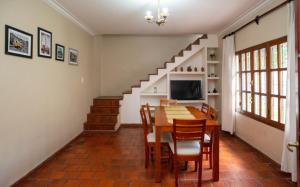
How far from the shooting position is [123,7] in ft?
12.8

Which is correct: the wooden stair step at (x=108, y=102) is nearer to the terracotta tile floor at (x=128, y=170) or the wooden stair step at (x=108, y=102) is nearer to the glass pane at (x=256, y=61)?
the terracotta tile floor at (x=128, y=170)

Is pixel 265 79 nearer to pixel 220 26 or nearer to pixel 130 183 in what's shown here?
pixel 220 26

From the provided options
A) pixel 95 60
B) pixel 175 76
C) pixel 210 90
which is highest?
pixel 95 60

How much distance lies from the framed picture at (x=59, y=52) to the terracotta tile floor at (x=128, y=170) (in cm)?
170

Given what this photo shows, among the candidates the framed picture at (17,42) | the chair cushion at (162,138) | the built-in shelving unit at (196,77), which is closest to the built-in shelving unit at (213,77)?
the built-in shelving unit at (196,77)

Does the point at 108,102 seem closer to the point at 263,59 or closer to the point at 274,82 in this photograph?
the point at 263,59

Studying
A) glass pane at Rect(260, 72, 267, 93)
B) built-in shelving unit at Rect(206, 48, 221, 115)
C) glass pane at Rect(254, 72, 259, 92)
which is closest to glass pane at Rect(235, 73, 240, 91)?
glass pane at Rect(254, 72, 259, 92)

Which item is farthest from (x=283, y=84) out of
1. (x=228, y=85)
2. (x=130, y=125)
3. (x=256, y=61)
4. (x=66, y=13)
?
(x=130, y=125)

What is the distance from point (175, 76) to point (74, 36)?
2.99 meters

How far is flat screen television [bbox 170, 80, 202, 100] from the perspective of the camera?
6242 millimetres

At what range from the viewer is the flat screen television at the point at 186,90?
20.5 ft

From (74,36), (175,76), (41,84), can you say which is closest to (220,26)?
(175,76)

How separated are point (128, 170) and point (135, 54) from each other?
4559 millimetres

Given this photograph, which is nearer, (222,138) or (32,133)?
(32,133)
